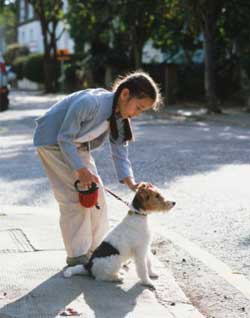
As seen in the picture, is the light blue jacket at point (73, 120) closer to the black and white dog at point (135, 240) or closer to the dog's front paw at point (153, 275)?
the black and white dog at point (135, 240)

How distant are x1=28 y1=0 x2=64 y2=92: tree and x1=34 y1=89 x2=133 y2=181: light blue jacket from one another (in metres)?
40.9

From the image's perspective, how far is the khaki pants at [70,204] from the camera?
5293 mm

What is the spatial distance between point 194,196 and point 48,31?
39596 mm

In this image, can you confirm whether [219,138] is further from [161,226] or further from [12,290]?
[12,290]

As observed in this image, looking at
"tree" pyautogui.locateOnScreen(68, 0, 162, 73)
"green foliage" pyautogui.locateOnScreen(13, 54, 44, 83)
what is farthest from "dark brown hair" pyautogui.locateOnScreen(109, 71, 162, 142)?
"green foliage" pyautogui.locateOnScreen(13, 54, 44, 83)

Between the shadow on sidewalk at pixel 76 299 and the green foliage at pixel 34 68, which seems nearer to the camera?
the shadow on sidewalk at pixel 76 299

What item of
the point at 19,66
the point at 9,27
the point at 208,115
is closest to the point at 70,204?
the point at 208,115

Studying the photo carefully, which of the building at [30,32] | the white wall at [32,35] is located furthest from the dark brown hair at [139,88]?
the white wall at [32,35]

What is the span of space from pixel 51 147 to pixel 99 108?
0.48 m

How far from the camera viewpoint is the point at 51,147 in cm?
524

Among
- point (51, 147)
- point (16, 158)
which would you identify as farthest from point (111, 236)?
point (16, 158)

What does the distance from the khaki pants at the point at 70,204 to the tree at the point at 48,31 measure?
4085 cm

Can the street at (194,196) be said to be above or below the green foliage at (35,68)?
above

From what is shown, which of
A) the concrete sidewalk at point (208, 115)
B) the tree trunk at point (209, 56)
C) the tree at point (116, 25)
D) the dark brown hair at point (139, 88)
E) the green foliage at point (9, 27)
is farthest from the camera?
the green foliage at point (9, 27)
